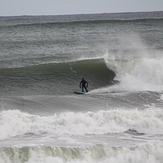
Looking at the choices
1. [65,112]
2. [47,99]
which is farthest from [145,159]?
[47,99]

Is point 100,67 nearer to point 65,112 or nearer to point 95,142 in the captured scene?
point 65,112

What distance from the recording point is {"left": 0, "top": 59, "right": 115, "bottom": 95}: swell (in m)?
20.1

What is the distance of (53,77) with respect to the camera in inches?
894

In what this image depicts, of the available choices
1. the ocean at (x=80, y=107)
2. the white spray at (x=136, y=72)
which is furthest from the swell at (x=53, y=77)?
the white spray at (x=136, y=72)

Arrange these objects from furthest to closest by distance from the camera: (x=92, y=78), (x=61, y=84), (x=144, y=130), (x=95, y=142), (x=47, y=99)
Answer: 1. (x=92, y=78)
2. (x=61, y=84)
3. (x=47, y=99)
4. (x=144, y=130)
5. (x=95, y=142)

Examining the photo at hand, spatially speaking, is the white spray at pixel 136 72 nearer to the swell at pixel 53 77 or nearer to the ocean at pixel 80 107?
the ocean at pixel 80 107

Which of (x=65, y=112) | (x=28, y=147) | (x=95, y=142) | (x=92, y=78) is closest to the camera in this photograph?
(x=28, y=147)

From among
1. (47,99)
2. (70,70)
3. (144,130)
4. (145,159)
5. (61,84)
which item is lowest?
(145,159)

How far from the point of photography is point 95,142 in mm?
10891

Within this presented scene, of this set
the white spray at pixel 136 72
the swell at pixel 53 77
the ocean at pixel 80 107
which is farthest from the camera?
the white spray at pixel 136 72

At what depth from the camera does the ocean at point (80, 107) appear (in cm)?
1016

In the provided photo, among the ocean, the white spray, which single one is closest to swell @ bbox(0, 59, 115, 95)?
the ocean

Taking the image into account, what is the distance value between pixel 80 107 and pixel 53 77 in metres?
8.08

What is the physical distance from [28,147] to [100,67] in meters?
15.8
